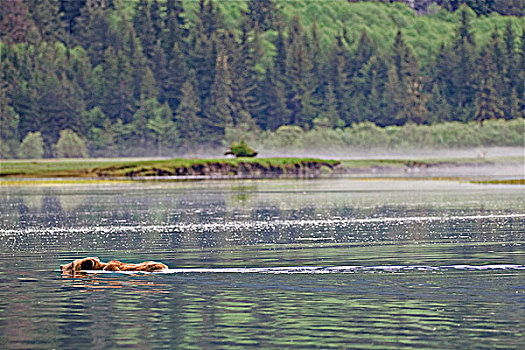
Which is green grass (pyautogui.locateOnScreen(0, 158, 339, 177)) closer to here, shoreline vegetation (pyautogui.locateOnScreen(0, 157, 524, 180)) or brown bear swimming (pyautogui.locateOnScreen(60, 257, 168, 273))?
shoreline vegetation (pyautogui.locateOnScreen(0, 157, 524, 180))

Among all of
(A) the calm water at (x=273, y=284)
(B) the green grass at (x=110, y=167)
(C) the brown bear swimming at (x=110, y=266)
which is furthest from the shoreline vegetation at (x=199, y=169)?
(C) the brown bear swimming at (x=110, y=266)

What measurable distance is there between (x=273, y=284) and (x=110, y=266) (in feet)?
19.3

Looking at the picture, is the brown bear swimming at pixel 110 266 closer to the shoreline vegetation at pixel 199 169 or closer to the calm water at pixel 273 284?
the calm water at pixel 273 284

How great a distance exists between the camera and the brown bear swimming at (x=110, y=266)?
1323 inches

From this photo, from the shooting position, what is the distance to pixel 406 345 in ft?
70.7

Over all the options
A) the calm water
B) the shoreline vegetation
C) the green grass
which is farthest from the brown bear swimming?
the green grass

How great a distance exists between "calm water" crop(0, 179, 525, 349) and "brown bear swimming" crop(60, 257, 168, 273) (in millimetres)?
508

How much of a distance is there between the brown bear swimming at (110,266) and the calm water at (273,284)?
A: 20.0 inches

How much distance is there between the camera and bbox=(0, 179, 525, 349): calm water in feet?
75.5

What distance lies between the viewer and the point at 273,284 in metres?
30.6

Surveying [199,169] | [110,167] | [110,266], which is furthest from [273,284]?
[199,169]

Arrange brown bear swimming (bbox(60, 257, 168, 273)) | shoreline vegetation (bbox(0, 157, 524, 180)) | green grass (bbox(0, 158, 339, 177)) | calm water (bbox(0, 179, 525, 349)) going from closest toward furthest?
1. calm water (bbox(0, 179, 525, 349))
2. brown bear swimming (bbox(60, 257, 168, 273))
3. green grass (bbox(0, 158, 339, 177))
4. shoreline vegetation (bbox(0, 157, 524, 180))

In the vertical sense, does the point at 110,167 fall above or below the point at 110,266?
below

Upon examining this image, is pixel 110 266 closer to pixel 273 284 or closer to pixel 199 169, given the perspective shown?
pixel 273 284
